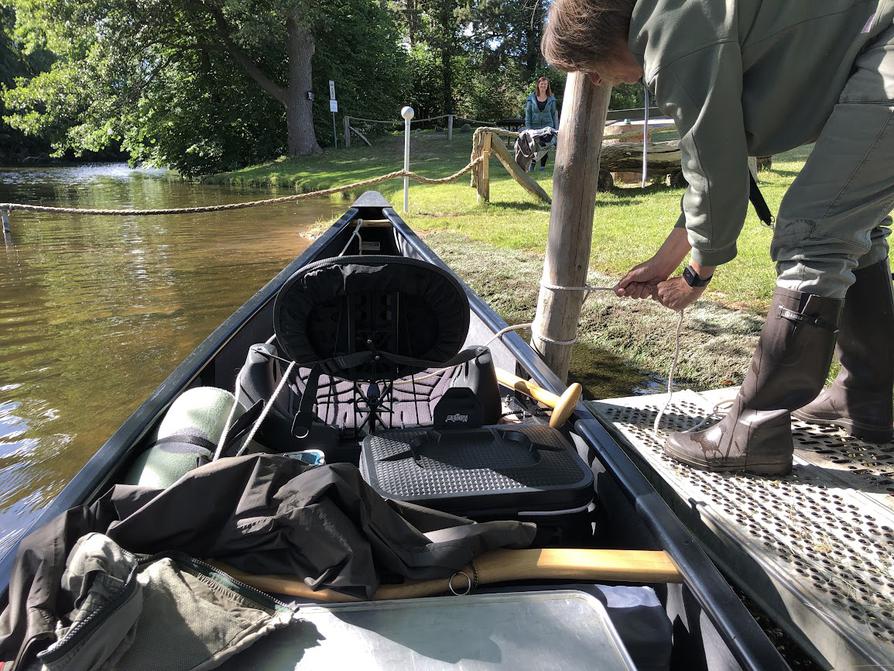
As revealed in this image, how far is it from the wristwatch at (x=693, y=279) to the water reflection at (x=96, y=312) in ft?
6.99

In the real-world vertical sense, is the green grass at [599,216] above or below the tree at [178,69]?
below

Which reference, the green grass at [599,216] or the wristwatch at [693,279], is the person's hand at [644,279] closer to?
the wristwatch at [693,279]

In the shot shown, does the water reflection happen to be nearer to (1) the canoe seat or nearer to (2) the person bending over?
(1) the canoe seat

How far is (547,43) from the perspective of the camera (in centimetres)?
178

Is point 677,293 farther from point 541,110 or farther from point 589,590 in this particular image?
point 541,110

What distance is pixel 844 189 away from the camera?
1.62 m

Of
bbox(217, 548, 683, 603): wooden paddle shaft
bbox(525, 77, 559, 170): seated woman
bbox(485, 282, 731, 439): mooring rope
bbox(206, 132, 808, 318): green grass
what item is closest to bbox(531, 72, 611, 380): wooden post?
bbox(485, 282, 731, 439): mooring rope

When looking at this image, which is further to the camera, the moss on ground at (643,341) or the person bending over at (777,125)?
the moss on ground at (643,341)

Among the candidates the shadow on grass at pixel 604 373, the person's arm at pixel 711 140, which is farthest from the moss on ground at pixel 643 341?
the person's arm at pixel 711 140

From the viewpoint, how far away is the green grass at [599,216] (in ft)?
15.9

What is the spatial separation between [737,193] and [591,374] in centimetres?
224

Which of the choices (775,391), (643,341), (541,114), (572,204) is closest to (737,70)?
(775,391)

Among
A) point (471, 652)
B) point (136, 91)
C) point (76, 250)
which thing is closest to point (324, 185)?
point (76, 250)

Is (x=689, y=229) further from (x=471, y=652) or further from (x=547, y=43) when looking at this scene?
(x=471, y=652)
